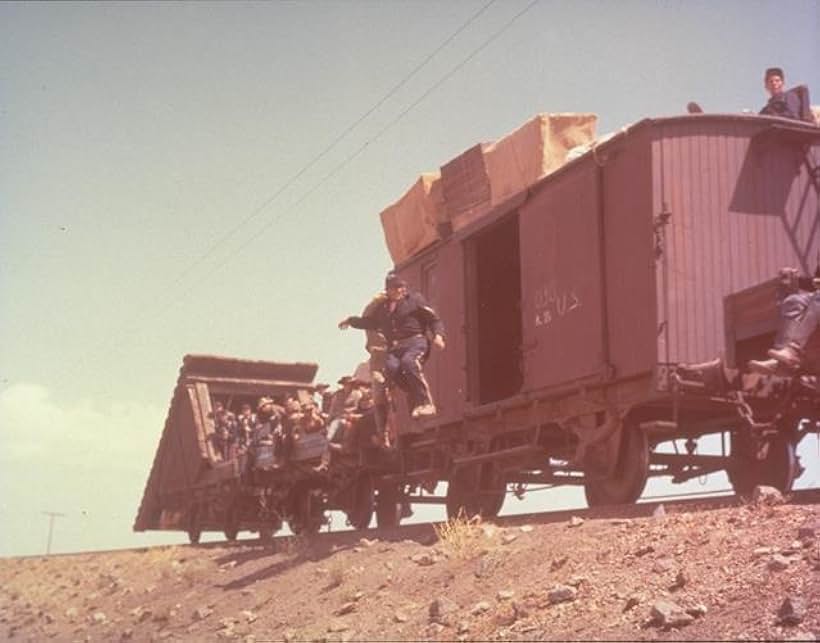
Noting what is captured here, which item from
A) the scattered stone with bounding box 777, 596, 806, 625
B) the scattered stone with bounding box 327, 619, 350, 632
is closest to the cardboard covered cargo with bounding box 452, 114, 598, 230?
the scattered stone with bounding box 327, 619, 350, 632

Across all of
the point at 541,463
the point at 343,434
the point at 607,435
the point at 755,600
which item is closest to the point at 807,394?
the point at 607,435

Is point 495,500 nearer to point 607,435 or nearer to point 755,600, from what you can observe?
point 607,435

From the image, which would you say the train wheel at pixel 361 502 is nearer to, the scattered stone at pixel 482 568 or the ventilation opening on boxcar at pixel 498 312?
the ventilation opening on boxcar at pixel 498 312

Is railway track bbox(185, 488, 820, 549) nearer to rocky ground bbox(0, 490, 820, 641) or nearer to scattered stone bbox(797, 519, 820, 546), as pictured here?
rocky ground bbox(0, 490, 820, 641)

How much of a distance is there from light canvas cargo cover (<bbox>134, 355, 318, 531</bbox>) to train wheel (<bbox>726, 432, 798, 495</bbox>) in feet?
39.5

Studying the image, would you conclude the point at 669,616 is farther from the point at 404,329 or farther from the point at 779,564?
the point at 404,329

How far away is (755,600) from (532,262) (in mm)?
6826

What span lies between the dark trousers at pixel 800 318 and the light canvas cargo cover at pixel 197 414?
13.9 m

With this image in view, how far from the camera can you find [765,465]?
9.90m

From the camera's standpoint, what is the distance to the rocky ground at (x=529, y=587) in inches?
194

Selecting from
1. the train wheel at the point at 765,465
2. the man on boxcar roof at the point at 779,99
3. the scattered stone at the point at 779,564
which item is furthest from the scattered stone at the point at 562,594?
the man on boxcar roof at the point at 779,99

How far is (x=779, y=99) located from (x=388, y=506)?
8431 mm

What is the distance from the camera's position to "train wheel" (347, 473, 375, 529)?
15.2 m

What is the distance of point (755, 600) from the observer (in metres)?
4.86
